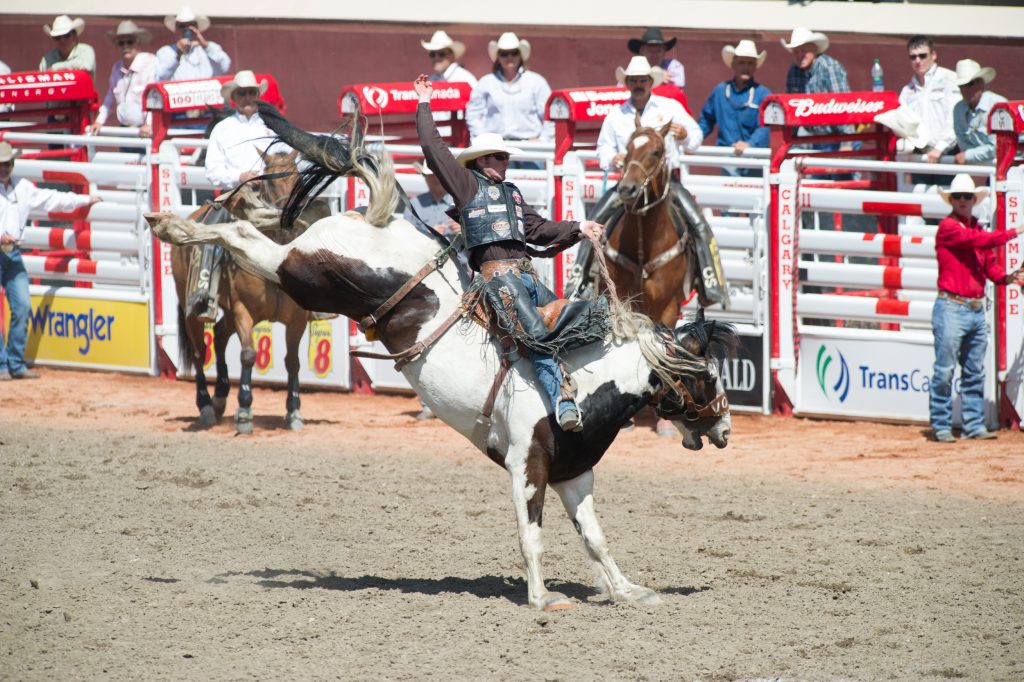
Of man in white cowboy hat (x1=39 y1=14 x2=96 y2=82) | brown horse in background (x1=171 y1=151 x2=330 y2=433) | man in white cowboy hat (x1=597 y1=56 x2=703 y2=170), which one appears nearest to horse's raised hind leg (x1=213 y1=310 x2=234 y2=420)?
brown horse in background (x1=171 y1=151 x2=330 y2=433)

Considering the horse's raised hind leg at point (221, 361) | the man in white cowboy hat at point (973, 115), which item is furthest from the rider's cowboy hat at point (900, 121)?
the horse's raised hind leg at point (221, 361)

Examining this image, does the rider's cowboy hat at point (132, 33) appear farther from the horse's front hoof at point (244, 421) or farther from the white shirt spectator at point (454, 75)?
the horse's front hoof at point (244, 421)

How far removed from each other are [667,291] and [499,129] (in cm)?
429

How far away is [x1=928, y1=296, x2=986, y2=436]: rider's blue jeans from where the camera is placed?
34.4ft

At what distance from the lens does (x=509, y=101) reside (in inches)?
567

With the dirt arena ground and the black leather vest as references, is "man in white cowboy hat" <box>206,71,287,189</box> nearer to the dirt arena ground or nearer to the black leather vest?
the dirt arena ground

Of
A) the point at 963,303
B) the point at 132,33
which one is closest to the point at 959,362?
the point at 963,303

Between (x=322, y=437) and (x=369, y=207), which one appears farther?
(x=322, y=437)

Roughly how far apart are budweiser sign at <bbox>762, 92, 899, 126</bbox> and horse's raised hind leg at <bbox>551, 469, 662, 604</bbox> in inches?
231

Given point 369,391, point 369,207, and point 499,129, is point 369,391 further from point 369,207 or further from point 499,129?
point 369,207

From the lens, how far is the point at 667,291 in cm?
1067

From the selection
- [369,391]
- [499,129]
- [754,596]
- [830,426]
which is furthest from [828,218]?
[754,596]

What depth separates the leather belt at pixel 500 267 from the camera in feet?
22.2

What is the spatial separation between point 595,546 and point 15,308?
8.91 m
